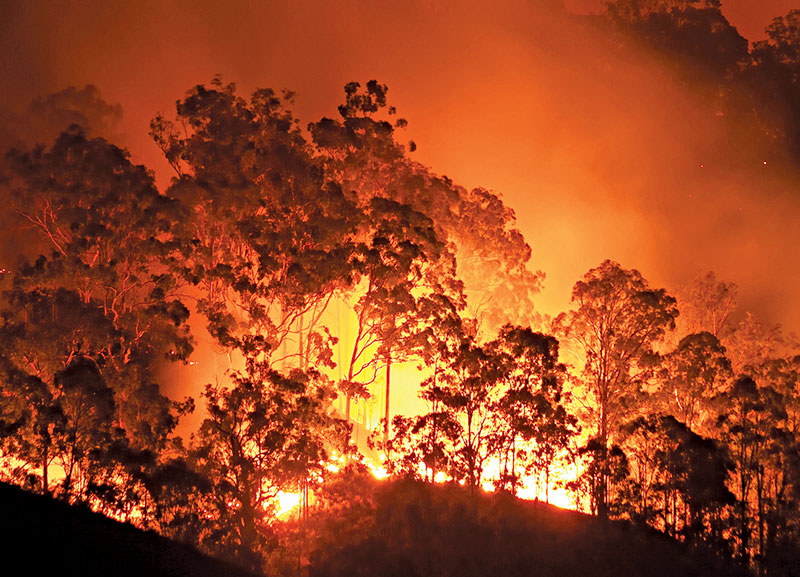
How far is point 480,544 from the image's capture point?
63.7 ft

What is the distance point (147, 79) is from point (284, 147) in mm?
22890

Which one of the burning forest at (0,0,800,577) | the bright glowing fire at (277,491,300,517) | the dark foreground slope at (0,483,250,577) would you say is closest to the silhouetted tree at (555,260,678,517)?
the burning forest at (0,0,800,577)

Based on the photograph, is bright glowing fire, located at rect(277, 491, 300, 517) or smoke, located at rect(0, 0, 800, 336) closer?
bright glowing fire, located at rect(277, 491, 300, 517)

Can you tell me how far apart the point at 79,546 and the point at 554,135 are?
4856 cm

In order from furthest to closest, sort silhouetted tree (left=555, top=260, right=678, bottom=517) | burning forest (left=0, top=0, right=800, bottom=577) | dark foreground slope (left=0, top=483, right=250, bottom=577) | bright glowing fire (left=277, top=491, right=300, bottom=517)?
silhouetted tree (left=555, top=260, right=678, bottom=517), bright glowing fire (left=277, top=491, right=300, bottom=517), burning forest (left=0, top=0, right=800, bottom=577), dark foreground slope (left=0, top=483, right=250, bottom=577)

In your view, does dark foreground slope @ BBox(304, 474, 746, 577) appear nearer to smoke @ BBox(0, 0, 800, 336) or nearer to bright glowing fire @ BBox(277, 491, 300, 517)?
bright glowing fire @ BBox(277, 491, 300, 517)

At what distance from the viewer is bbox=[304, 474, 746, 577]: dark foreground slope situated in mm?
18359

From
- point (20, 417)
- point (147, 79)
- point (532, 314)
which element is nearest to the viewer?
point (20, 417)

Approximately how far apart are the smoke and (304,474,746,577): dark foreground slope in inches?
1176

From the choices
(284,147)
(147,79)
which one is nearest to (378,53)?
(147,79)

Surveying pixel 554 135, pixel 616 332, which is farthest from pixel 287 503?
pixel 554 135

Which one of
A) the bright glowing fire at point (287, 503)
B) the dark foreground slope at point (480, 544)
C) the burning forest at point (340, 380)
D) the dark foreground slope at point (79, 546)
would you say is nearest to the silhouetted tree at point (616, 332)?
the burning forest at point (340, 380)

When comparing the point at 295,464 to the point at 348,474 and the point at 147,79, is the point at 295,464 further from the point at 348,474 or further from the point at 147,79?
the point at 147,79

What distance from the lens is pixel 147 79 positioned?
42219mm
